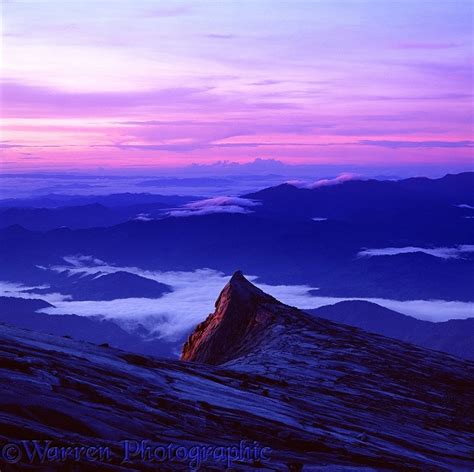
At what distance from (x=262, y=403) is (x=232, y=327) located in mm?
13650

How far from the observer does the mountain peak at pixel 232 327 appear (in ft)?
90.9

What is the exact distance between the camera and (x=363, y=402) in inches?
727

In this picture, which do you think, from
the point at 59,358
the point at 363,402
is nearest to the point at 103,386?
the point at 59,358

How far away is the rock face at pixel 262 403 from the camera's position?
11.4 m

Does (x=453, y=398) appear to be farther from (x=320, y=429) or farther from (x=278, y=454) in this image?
(x=278, y=454)

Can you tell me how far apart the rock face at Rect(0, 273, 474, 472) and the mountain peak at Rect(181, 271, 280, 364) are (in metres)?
2.67

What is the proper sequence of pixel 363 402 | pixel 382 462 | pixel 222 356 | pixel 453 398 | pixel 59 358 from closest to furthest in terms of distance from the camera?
pixel 382 462 < pixel 59 358 < pixel 363 402 < pixel 453 398 < pixel 222 356

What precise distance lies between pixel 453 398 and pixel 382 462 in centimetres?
876

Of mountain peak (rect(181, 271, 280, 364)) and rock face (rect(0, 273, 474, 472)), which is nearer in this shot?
rock face (rect(0, 273, 474, 472))

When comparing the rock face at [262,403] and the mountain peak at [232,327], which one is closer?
the rock face at [262,403]

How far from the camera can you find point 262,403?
15.3 meters

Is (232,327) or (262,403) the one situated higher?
(262,403)

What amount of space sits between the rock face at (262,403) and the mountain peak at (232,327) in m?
2.67

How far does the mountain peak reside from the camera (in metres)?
27.7
